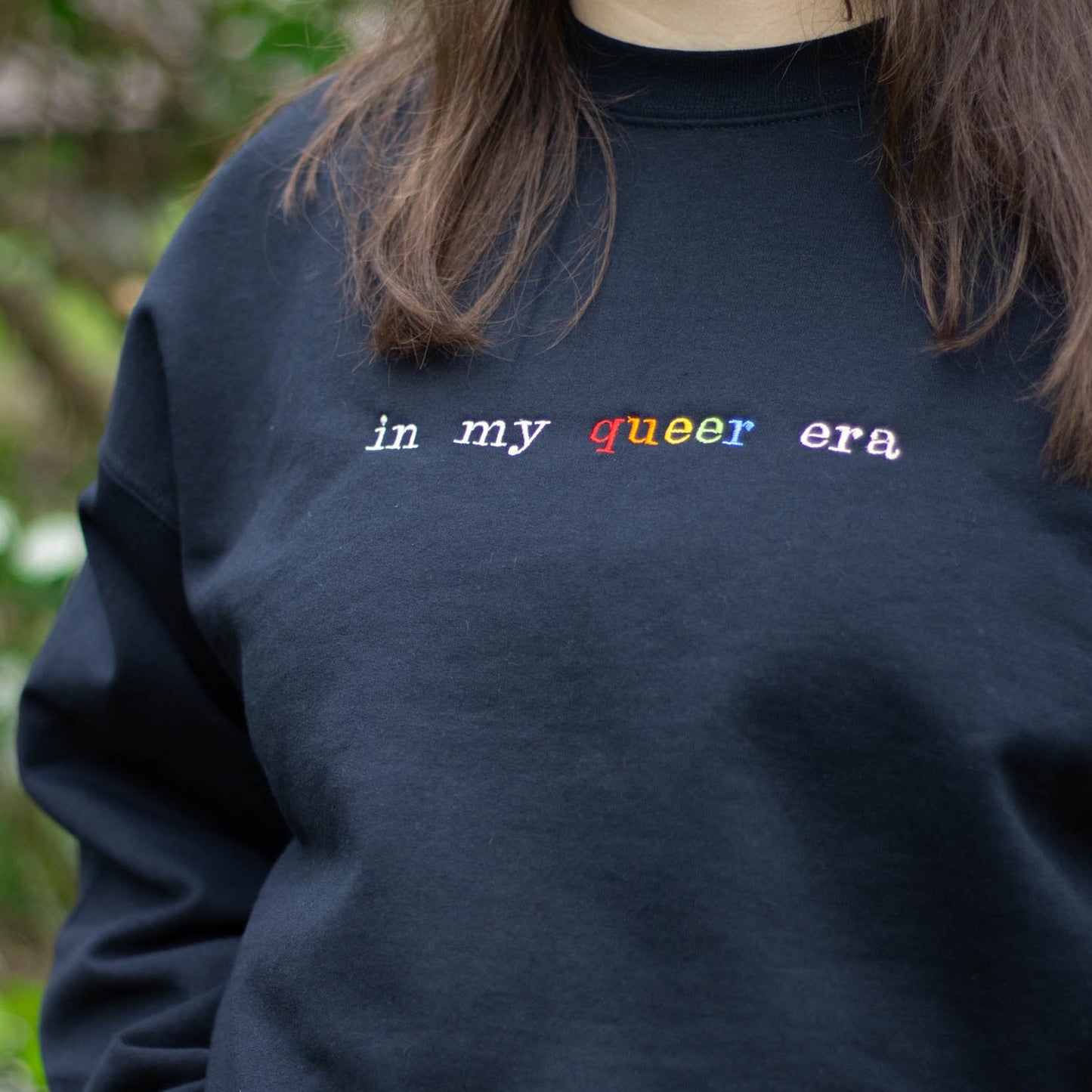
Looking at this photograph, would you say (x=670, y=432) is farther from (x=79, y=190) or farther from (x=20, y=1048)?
(x=79, y=190)

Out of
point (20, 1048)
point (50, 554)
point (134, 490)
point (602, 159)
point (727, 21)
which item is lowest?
point (20, 1048)

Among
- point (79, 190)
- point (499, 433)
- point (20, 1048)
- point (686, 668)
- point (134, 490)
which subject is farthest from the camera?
point (79, 190)

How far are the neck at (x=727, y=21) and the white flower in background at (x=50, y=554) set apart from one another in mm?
1287

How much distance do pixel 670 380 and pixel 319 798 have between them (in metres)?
0.42

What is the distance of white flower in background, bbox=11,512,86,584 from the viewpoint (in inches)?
81.0

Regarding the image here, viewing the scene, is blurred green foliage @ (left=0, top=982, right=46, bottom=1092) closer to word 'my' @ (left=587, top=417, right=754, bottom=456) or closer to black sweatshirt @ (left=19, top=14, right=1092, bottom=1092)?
black sweatshirt @ (left=19, top=14, right=1092, bottom=1092)

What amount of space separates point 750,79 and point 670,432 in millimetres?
300

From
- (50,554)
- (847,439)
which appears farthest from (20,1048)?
(847,439)

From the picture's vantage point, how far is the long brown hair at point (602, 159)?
942 mm

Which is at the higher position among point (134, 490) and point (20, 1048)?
point (134, 490)

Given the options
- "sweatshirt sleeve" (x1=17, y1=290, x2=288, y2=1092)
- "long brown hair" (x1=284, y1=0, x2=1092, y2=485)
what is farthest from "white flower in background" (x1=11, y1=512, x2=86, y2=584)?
"long brown hair" (x1=284, y1=0, x2=1092, y2=485)

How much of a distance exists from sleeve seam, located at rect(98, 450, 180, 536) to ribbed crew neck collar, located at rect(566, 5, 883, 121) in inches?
22.2

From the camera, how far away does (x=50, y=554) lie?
2068 millimetres

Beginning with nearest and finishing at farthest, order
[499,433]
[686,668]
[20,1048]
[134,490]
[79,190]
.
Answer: [686,668] → [499,433] → [134,490] → [20,1048] → [79,190]
